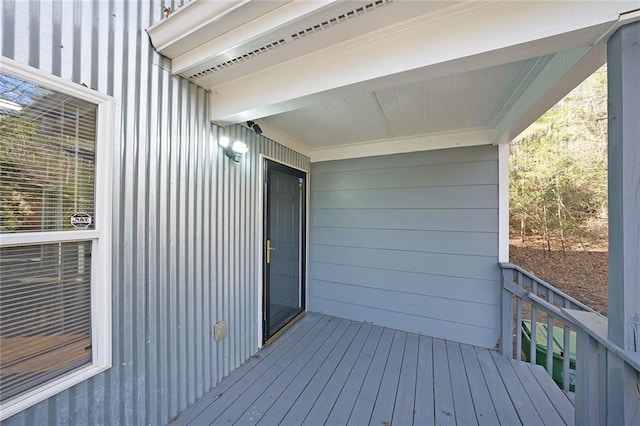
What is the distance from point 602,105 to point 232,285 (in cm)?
612

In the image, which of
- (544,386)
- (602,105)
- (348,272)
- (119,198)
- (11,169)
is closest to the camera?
(11,169)

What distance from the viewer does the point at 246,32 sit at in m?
1.29

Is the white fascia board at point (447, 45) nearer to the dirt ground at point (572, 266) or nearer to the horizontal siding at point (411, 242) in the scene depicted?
the horizontal siding at point (411, 242)

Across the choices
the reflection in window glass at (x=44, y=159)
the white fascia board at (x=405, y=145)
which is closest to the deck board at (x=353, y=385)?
the reflection in window glass at (x=44, y=159)

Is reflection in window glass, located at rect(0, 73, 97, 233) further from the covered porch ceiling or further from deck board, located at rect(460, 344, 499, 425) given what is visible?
deck board, located at rect(460, 344, 499, 425)

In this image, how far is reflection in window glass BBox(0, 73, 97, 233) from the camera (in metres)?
1.02

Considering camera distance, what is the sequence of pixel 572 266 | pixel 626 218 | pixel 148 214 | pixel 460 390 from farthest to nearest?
1. pixel 572 266
2. pixel 460 390
3. pixel 148 214
4. pixel 626 218

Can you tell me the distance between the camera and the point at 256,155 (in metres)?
2.53

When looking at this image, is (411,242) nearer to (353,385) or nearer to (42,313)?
(353,385)

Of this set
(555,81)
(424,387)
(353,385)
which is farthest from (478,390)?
(555,81)

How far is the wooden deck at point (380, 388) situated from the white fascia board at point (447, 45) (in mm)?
2204

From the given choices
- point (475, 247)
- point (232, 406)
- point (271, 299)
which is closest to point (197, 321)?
point (232, 406)

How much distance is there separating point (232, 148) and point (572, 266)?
6830mm

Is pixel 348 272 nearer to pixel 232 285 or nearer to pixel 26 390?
pixel 232 285
